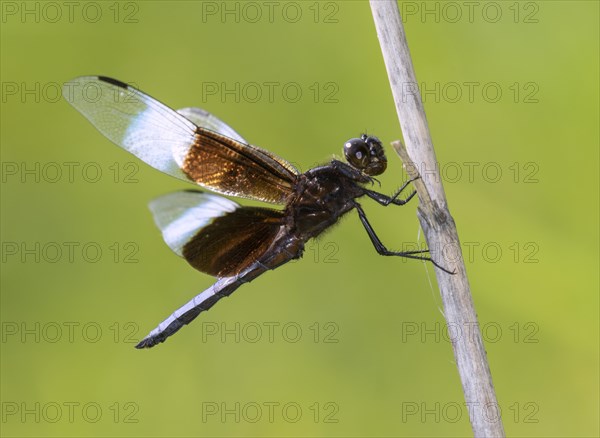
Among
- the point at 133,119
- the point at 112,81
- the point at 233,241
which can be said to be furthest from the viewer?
the point at 233,241

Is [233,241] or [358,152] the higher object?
[358,152]

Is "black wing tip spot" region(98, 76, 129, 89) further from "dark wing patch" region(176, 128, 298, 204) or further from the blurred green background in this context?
the blurred green background

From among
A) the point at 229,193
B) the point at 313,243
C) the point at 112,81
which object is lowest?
the point at 313,243

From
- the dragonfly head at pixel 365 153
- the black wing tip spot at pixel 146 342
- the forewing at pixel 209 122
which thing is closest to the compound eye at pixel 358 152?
the dragonfly head at pixel 365 153

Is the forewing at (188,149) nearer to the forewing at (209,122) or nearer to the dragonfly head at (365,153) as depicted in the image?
the forewing at (209,122)

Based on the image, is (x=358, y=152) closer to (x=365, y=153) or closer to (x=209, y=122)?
(x=365, y=153)

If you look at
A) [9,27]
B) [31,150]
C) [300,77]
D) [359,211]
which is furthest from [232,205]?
[9,27]

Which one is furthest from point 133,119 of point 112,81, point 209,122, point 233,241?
point 233,241
